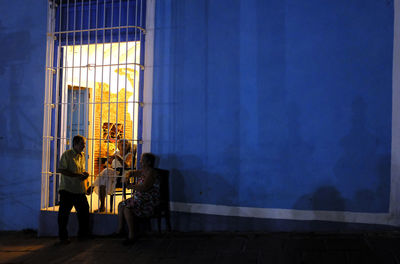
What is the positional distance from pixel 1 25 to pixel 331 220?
6108mm

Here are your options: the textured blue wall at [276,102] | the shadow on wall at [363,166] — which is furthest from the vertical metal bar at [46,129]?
the shadow on wall at [363,166]

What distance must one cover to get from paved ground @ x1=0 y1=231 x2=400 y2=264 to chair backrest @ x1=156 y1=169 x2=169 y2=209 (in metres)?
0.44

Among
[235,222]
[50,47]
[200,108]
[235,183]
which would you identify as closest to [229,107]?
[200,108]

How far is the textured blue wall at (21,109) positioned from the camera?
20.7ft

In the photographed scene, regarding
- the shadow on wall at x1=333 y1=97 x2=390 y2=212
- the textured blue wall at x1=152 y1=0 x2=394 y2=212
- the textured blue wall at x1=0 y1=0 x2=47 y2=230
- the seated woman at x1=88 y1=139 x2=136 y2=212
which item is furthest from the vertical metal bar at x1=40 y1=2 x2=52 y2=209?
the shadow on wall at x1=333 y1=97 x2=390 y2=212

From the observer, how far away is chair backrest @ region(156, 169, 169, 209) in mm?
5188

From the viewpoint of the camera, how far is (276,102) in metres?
5.07

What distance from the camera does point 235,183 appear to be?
5.21 m

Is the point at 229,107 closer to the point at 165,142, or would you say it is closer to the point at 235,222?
the point at 165,142

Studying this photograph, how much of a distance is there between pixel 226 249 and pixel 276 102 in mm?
1979

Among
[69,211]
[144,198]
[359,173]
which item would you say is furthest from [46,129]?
[359,173]

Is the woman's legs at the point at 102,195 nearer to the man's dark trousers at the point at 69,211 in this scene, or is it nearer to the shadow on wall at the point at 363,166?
the man's dark trousers at the point at 69,211

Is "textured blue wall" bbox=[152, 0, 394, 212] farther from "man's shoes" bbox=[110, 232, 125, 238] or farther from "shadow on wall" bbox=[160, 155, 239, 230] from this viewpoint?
"man's shoes" bbox=[110, 232, 125, 238]

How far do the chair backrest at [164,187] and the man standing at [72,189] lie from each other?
1.11 meters
